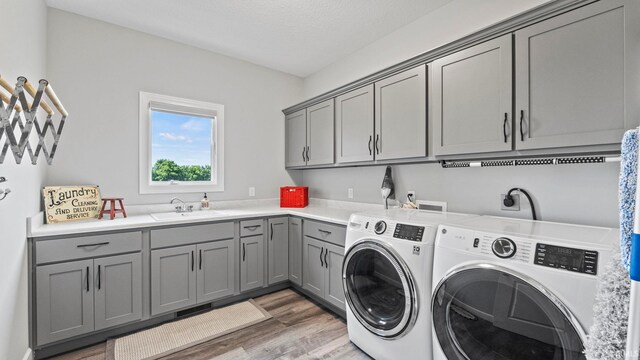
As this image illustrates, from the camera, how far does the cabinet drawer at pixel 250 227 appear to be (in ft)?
9.12

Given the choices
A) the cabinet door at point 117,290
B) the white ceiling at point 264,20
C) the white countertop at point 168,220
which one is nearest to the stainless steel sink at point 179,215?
the white countertop at point 168,220

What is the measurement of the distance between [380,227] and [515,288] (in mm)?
803

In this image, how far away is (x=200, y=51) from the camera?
313 cm

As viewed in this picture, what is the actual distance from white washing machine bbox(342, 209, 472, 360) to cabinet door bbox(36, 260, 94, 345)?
1.91 meters

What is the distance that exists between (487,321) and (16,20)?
2.92 meters

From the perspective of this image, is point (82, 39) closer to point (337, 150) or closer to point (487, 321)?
point (337, 150)

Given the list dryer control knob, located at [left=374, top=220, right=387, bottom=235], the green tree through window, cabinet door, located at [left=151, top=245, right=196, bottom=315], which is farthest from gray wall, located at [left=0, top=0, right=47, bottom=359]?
dryer control knob, located at [left=374, top=220, right=387, bottom=235]

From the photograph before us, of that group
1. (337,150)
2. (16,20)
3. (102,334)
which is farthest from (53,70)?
(337,150)

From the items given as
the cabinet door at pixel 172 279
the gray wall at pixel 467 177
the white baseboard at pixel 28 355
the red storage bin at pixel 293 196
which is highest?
the gray wall at pixel 467 177

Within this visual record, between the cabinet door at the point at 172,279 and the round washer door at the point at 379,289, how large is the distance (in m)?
1.42

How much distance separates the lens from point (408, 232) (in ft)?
5.60

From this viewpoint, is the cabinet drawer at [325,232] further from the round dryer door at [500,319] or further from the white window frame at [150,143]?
the white window frame at [150,143]

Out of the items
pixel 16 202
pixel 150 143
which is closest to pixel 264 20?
pixel 150 143

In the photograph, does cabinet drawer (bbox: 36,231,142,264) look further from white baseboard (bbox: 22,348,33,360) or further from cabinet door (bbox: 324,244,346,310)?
cabinet door (bbox: 324,244,346,310)
